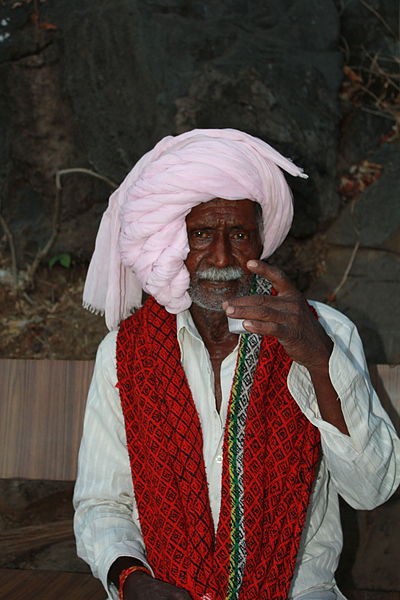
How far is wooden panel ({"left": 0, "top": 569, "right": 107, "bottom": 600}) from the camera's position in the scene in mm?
2516

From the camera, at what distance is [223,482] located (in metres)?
2.12

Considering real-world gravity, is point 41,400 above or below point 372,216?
below

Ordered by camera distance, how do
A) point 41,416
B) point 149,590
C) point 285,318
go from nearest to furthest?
point 285,318
point 149,590
point 41,416

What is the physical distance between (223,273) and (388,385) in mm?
875

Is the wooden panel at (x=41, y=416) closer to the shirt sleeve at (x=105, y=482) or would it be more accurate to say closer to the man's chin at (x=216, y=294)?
the shirt sleeve at (x=105, y=482)

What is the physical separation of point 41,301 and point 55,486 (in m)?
1.52

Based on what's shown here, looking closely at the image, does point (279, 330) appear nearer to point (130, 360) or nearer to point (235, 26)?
point (130, 360)

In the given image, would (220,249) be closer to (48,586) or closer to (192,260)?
(192,260)

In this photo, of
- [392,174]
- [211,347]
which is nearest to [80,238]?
[392,174]

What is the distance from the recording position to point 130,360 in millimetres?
2371

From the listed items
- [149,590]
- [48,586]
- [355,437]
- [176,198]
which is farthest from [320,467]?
[48,586]

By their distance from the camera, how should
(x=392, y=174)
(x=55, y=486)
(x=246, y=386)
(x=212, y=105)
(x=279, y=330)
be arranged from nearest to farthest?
(x=279, y=330) → (x=246, y=386) → (x=55, y=486) → (x=212, y=105) → (x=392, y=174)

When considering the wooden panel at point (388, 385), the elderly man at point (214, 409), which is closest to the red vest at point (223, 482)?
the elderly man at point (214, 409)

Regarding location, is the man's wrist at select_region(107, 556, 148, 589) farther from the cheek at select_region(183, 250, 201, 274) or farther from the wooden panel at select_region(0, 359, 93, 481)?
the cheek at select_region(183, 250, 201, 274)
